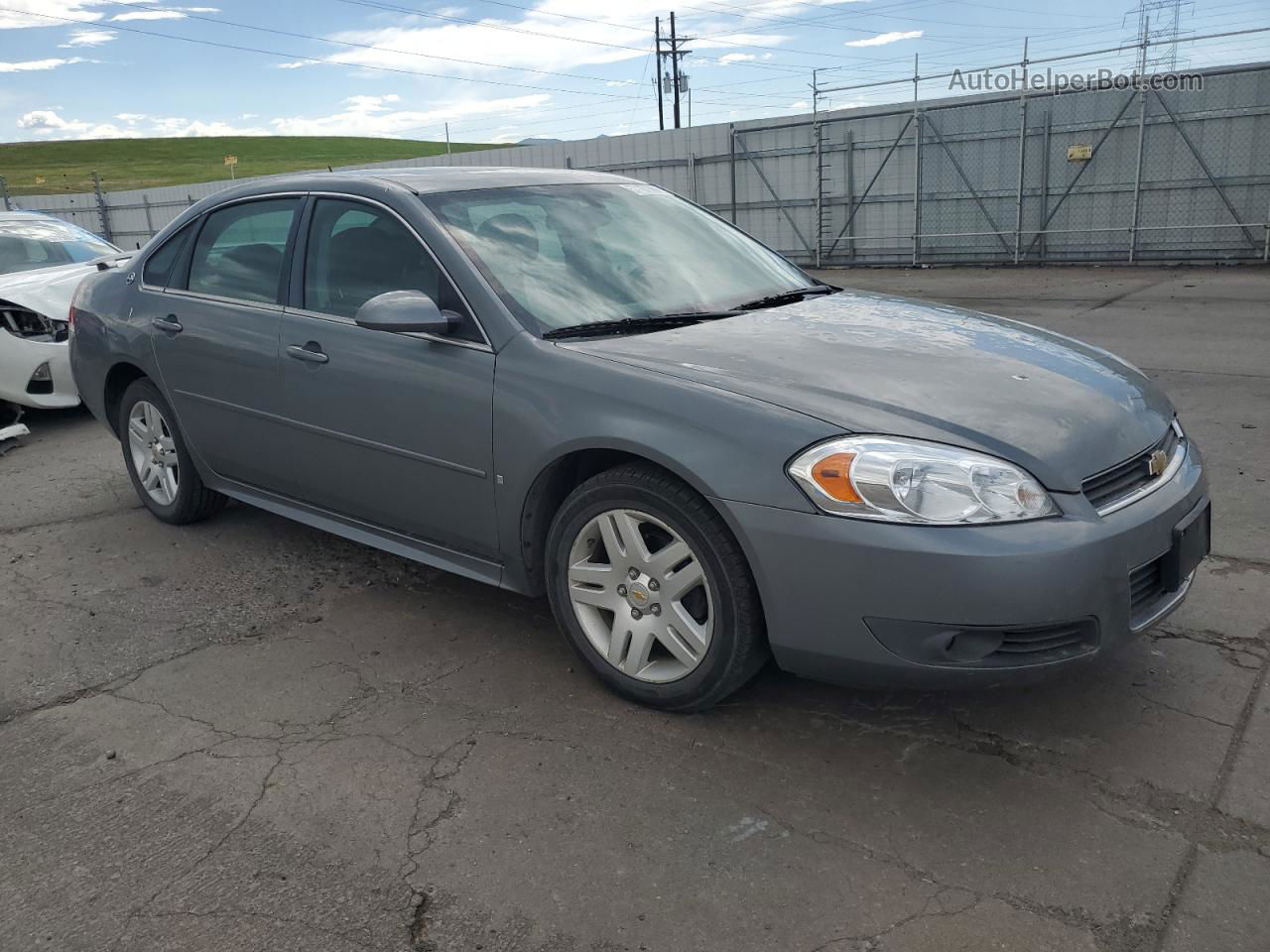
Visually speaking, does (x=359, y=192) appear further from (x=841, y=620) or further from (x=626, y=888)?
(x=626, y=888)

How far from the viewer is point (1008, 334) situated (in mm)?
3531

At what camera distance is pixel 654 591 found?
2.98m

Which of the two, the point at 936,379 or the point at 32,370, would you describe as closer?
the point at 936,379

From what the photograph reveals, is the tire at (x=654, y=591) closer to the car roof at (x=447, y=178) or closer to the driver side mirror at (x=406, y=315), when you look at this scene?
the driver side mirror at (x=406, y=315)

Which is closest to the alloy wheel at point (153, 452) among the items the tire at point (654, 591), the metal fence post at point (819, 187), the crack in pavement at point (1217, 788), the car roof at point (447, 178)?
the car roof at point (447, 178)

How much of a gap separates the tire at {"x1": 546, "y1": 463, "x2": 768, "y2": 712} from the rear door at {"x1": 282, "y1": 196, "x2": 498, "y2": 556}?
380 mm

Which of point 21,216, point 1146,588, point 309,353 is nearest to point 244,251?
point 309,353

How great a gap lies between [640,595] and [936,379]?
1038mm

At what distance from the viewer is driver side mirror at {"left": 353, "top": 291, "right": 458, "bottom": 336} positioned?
3279 mm

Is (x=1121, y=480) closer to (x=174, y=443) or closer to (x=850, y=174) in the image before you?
(x=174, y=443)

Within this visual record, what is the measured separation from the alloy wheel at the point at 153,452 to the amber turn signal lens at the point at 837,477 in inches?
133

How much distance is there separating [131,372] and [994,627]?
4.21 m

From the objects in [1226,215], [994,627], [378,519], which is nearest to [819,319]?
[994,627]

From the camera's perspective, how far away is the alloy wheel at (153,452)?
4.92m
